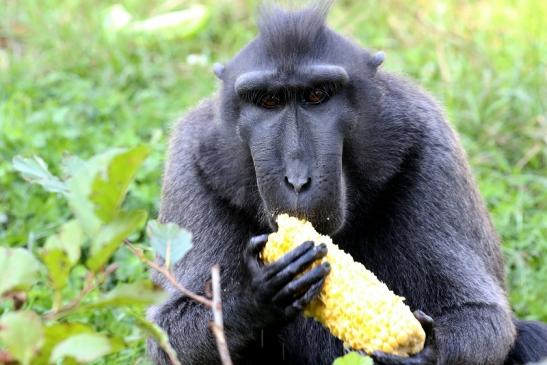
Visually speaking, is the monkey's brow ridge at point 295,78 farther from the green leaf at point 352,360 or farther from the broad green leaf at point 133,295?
the broad green leaf at point 133,295

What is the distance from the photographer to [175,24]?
30.6 feet

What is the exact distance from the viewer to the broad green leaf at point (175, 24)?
9227 millimetres

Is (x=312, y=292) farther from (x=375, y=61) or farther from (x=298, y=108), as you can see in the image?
(x=375, y=61)

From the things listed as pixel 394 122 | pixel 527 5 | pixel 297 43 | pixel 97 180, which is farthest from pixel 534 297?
pixel 97 180

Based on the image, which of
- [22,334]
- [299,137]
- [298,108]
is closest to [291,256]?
[299,137]

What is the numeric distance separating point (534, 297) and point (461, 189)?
1.54 metres

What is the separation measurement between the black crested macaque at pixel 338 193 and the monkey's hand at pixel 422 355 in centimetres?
18

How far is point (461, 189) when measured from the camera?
5.26m

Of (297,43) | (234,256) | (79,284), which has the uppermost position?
(297,43)

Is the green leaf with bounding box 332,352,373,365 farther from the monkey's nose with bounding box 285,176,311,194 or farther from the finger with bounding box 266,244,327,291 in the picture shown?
the monkey's nose with bounding box 285,176,311,194

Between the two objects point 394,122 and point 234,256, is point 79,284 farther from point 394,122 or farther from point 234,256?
point 394,122

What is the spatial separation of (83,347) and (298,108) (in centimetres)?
214

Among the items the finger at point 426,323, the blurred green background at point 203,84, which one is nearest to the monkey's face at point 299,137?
the finger at point 426,323

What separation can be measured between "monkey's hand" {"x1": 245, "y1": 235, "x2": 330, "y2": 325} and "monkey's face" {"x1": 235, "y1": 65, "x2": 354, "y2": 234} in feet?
0.84
